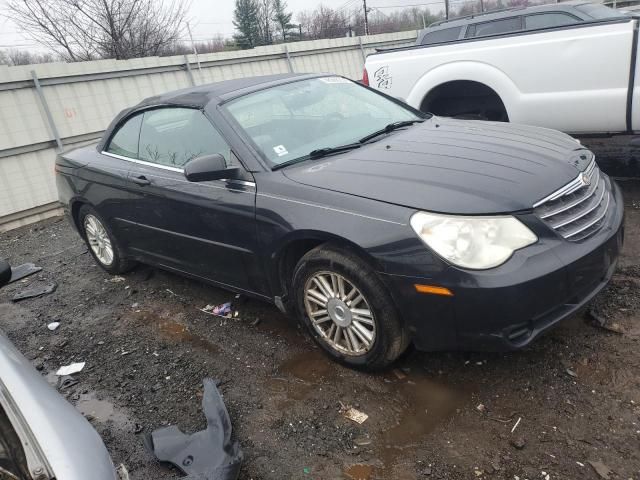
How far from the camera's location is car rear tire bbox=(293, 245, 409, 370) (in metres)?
2.74

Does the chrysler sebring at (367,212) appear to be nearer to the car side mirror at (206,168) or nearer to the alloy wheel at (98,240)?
the car side mirror at (206,168)

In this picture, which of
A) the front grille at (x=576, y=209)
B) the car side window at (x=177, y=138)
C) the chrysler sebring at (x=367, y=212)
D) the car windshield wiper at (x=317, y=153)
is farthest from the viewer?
the car side window at (x=177, y=138)

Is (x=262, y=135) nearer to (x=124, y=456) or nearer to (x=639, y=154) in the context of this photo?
(x=124, y=456)

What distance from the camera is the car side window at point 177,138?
3537 mm

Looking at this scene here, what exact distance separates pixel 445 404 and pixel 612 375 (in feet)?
2.90

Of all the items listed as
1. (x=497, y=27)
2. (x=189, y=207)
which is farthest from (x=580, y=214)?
(x=497, y=27)

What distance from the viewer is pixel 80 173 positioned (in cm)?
481

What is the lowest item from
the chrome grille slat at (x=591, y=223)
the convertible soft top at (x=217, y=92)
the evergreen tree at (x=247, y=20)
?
the chrome grille slat at (x=591, y=223)

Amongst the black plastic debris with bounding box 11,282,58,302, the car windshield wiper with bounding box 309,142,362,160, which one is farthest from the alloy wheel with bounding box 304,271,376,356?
the black plastic debris with bounding box 11,282,58,302

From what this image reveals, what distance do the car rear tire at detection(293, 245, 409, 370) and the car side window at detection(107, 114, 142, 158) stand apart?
2116mm

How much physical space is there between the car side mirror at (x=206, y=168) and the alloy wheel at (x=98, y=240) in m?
2.08

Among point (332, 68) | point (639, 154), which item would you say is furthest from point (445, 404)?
point (332, 68)

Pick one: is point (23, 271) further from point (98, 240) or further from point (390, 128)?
→ point (390, 128)

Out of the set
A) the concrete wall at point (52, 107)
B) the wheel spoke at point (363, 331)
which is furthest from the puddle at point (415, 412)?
the concrete wall at point (52, 107)
